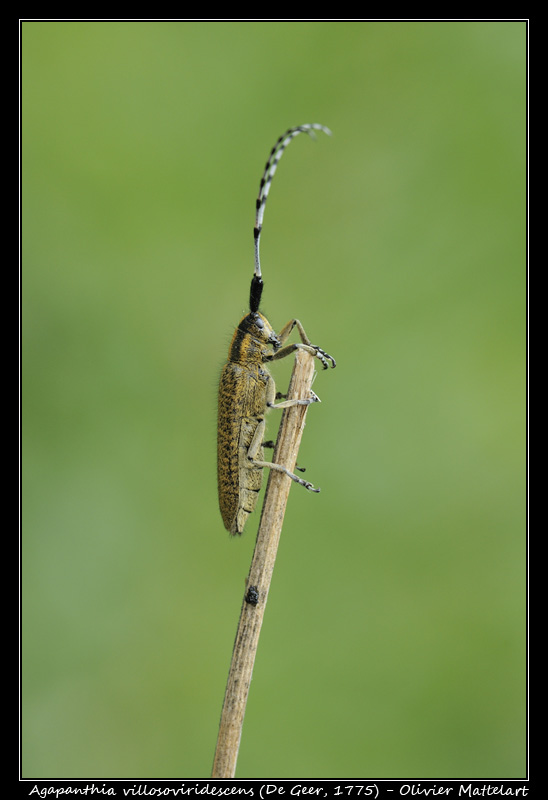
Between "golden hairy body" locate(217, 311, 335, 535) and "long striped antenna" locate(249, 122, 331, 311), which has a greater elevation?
"long striped antenna" locate(249, 122, 331, 311)

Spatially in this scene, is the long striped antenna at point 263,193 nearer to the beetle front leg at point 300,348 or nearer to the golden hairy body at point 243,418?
the golden hairy body at point 243,418

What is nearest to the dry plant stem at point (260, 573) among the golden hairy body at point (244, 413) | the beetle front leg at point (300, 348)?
the beetle front leg at point (300, 348)

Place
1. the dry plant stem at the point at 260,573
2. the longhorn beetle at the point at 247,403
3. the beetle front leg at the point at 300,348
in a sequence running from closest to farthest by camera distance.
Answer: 1. the dry plant stem at the point at 260,573
2. the beetle front leg at the point at 300,348
3. the longhorn beetle at the point at 247,403

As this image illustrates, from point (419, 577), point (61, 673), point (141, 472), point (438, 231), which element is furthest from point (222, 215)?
point (61, 673)

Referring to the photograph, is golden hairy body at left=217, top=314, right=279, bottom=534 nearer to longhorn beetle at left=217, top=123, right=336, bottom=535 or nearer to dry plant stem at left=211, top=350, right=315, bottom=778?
longhorn beetle at left=217, top=123, right=336, bottom=535

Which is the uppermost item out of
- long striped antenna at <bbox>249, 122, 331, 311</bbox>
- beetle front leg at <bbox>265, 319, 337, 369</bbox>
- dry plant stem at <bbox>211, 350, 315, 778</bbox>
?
long striped antenna at <bbox>249, 122, 331, 311</bbox>

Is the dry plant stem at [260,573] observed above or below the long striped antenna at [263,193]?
below

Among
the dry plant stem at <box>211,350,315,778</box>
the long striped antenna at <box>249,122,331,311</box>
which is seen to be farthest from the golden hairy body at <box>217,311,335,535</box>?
the dry plant stem at <box>211,350,315,778</box>

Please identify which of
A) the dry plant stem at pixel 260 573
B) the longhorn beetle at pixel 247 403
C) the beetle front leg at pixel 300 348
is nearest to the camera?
the dry plant stem at pixel 260 573
